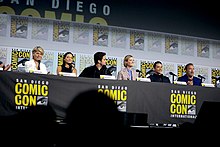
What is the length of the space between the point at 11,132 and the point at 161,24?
4.71m

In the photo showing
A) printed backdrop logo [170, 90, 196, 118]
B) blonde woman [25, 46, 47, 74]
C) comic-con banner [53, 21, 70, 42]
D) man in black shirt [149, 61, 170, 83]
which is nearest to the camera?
printed backdrop logo [170, 90, 196, 118]

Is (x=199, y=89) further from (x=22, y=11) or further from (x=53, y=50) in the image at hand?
(x=22, y=11)

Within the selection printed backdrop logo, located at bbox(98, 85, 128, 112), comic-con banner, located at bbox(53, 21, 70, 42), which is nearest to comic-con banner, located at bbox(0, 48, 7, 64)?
comic-con banner, located at bbox(53, 21, 70, 42)

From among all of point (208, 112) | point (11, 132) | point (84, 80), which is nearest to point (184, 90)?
point (84, 80)

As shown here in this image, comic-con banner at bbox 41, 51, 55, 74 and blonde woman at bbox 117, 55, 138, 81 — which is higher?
comic-con banner at bbox 41, 51, 55, 74

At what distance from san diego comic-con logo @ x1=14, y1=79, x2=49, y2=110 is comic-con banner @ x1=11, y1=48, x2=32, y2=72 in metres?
2.20

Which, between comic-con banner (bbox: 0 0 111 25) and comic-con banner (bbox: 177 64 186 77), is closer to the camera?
comic-con banner (bbox: 0 0 111 25)

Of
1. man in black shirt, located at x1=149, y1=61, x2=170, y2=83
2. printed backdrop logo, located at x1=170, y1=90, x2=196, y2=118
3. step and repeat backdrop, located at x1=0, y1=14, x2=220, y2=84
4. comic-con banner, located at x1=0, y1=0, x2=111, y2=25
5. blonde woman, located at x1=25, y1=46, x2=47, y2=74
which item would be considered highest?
comic-con banner, located at x1=0, y1=0, x2=111, y2=25

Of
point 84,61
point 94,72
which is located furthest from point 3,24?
point 94,72

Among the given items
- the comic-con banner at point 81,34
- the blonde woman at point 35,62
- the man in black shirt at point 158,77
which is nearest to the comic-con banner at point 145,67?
the comic-con banner at point 81,34

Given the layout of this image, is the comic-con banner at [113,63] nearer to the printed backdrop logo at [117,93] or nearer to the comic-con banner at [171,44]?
the comic-con banner at [171,44]

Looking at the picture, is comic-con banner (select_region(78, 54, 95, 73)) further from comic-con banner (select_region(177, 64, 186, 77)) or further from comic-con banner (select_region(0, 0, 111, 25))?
comic-con banner (select_region(177, 64, 186, 77))

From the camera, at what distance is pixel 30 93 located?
11.4ft

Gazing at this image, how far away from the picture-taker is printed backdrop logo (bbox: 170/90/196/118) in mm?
4184
